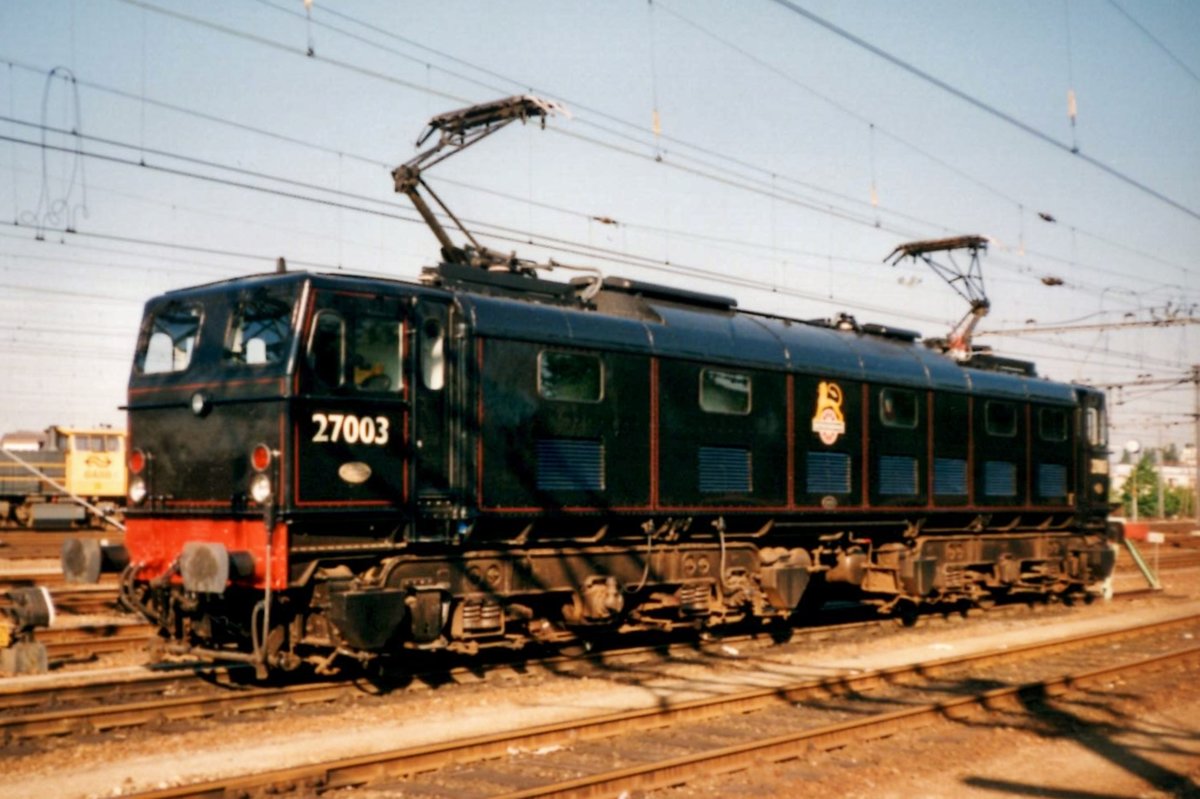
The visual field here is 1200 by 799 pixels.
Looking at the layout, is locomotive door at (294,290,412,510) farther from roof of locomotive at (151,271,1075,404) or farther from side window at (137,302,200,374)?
side window at (137,302,200,374)

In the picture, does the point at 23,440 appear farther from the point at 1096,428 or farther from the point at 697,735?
the point at 697,735

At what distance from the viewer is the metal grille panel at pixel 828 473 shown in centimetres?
1602

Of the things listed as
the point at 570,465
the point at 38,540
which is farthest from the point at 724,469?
the point at 38,540

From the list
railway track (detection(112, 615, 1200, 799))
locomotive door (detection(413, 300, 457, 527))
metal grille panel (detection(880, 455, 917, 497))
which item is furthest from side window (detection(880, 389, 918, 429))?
locomotive door (detection(413, 300, 457, 527))

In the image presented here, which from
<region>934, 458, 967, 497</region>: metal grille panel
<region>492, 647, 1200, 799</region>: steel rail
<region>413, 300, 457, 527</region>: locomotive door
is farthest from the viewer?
<region>934, 458, 967, 497</region>: metal grille panel

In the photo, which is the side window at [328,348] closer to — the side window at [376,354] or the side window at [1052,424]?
the side window at [376,354]

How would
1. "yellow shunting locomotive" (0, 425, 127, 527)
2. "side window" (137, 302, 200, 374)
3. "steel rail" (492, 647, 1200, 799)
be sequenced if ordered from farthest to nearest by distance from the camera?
"yellow shunting locomotive" (0, 425, 127, 527) < "side window" (137, 302, 200, 374) < "steel rail" (492, 647, 1200, 799)

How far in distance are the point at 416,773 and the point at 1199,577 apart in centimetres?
2457

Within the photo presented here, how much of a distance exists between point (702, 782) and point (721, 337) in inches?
291

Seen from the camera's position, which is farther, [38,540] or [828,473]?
[38,540]

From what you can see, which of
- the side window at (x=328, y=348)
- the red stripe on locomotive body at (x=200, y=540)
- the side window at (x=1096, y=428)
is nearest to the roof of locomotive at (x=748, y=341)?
the side window at (x=328, y=348)

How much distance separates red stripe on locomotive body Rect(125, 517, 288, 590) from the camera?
10.4 m

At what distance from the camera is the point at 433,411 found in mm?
11594

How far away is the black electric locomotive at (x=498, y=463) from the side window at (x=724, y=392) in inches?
1.3
